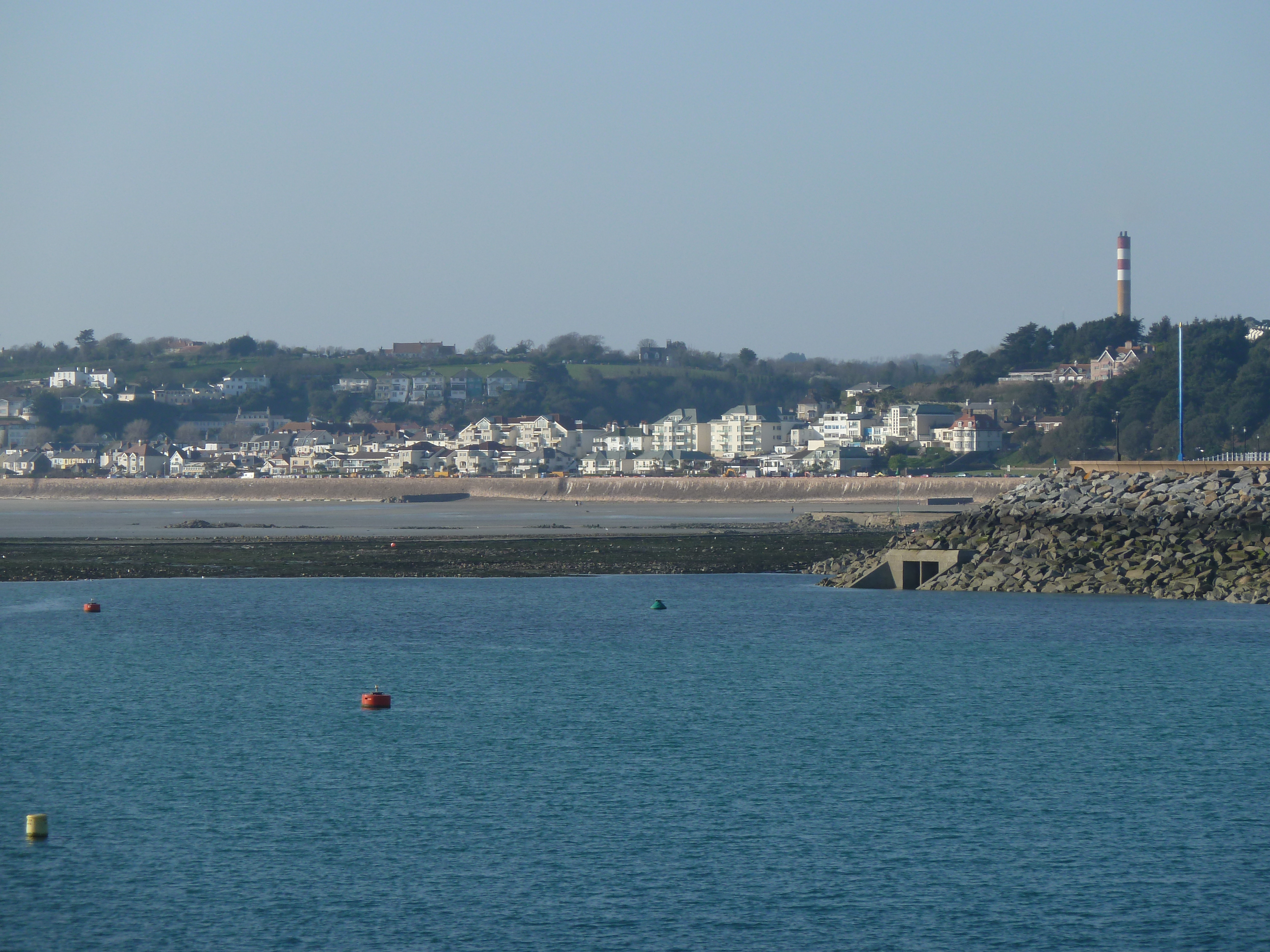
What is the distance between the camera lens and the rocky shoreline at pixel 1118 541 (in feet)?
140

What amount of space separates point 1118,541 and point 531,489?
92365mm

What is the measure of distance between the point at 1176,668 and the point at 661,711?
11.6m

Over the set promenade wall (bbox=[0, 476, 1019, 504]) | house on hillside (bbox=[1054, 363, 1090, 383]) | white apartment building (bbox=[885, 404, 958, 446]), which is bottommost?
promenade wall (bbox=[0, 476, 1019, 504])

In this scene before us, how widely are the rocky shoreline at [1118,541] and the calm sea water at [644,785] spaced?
296 cm

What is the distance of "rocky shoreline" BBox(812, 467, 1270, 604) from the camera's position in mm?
42750

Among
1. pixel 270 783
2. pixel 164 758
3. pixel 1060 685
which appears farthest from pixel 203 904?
pixel 1060 685

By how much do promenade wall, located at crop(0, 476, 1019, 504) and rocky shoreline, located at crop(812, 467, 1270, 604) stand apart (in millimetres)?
55484

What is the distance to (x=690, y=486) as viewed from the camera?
125m

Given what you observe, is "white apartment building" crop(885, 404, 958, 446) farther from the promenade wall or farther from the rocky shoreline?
the rocky shoreline

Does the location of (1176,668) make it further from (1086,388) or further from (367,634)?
(1086,388)

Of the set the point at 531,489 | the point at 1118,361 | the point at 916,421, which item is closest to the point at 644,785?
the point at 531,489

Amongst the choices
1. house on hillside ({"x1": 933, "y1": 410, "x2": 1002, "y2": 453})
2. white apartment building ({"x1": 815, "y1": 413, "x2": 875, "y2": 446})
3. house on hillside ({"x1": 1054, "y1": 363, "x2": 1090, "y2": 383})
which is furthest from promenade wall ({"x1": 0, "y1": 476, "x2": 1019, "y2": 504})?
house on hillside ({"x1": 1054, "y1": 363, "x2": 1090, "y2": 383})

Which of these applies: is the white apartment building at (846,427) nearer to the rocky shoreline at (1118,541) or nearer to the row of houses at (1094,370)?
the row of houses at (1094,370)

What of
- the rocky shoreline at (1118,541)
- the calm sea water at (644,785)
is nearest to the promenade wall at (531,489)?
the rocky shoreline at (1118,541)
